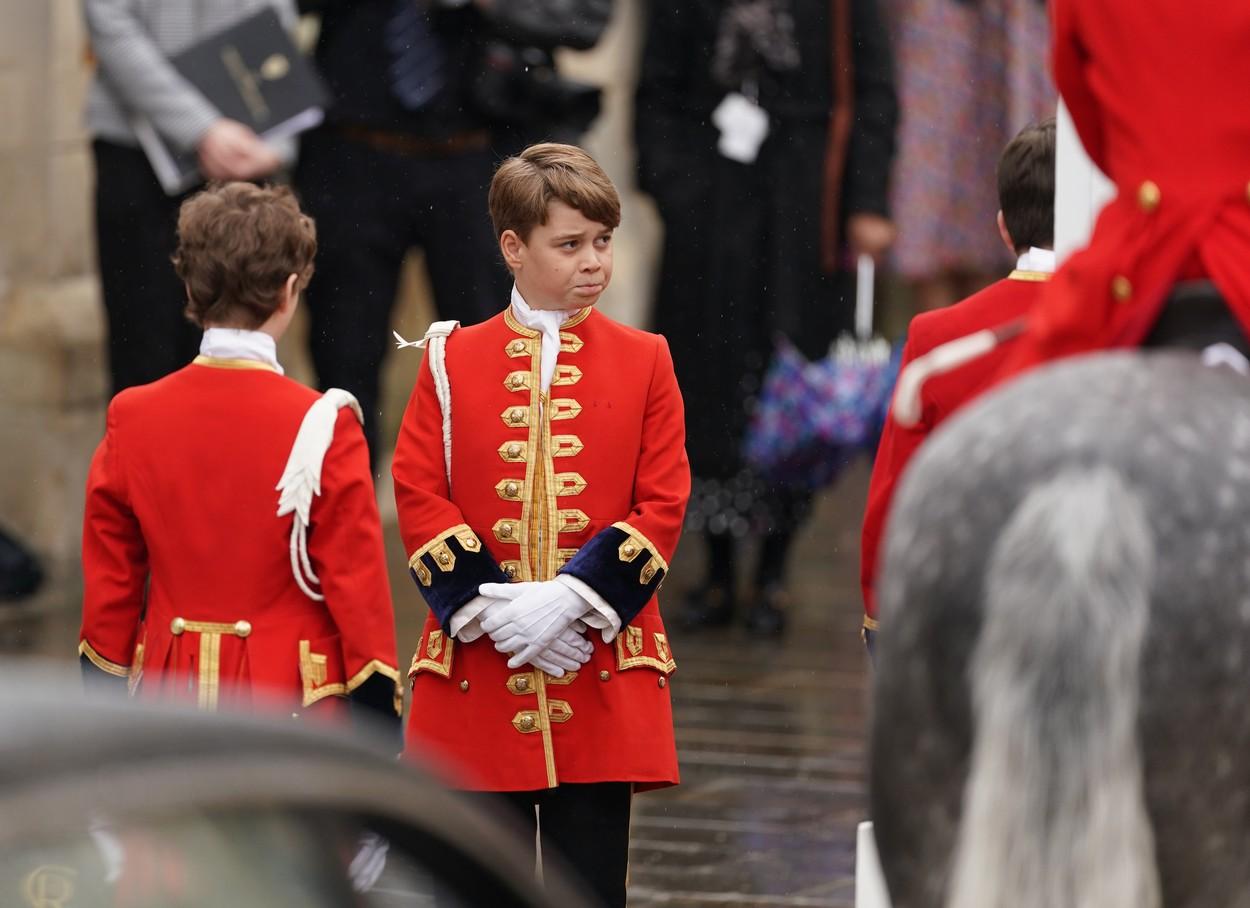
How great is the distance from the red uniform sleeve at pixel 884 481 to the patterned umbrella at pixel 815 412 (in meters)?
4.13

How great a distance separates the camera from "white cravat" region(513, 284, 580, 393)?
155 inches

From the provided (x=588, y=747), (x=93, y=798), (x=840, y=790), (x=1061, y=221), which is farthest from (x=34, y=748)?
(x=840, y=790)

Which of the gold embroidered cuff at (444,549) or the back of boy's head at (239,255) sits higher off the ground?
the back of boy's head at (239,255)

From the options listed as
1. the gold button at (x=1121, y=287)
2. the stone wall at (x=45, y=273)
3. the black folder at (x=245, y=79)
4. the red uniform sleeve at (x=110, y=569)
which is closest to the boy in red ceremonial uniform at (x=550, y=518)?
the red uniform sleeve at (x=110, y=569)

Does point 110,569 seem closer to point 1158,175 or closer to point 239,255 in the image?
point 239,255

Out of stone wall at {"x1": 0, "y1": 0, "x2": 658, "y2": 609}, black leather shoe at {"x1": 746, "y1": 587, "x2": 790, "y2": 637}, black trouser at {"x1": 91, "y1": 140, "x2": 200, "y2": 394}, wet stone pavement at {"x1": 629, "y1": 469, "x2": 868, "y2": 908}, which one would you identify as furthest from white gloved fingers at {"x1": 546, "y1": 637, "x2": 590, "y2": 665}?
stone wall at {"x1": 0, "y1": 0, "x2": 658, "y2": 609}

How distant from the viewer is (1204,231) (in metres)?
2.86

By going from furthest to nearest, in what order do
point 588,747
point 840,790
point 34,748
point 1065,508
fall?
point 840,790 → point 588,747 → point 1065,508 → point 34,748

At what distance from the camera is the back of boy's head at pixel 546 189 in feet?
12.7

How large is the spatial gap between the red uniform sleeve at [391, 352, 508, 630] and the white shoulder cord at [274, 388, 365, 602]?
0.12m

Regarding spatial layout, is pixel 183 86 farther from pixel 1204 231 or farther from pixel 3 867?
pixel 3 867

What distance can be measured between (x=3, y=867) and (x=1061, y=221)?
278 cm

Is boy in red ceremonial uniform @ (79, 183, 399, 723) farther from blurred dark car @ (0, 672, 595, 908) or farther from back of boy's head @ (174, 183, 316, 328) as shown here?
blurred dark car @ (0, 672, 595, 908)

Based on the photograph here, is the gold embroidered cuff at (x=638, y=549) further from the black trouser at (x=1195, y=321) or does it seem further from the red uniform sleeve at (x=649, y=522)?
the black trouser at (x=1195, y=321)
